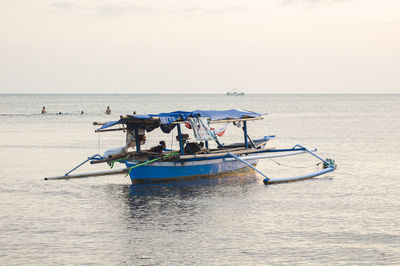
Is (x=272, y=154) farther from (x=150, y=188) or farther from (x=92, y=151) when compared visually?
(x=92, y=151)

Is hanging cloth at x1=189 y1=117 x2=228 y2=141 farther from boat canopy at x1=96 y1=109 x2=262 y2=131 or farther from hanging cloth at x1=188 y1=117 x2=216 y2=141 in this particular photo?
boat canopy at x1=96 y1=109 x2=262 y2=131

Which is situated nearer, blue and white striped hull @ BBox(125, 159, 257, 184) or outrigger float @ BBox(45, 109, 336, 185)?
outrigger float @ BBox(45, 109, 336, 185)

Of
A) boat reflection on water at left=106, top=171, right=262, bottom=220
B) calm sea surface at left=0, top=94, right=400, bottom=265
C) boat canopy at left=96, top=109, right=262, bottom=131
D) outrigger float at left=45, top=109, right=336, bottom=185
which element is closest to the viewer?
calm sea surface at left=0, top=94, right=400, bottom=265

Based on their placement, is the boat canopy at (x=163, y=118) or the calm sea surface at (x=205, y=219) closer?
the calm sea surface at (x=205, y=219)

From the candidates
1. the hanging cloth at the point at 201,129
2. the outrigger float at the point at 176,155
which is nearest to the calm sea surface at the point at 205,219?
the outrigger float at the point at 176,155

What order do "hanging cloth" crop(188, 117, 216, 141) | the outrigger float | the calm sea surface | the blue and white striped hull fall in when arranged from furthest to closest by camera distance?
"hanging cloth" crop(188, 117, 216, 141) < the blue and white striped hull < the outrigger float < the calm sea surface

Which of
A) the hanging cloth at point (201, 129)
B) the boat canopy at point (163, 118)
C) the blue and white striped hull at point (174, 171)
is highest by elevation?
the boat canopy at point (163, 118)

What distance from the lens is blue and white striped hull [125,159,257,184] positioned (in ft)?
84.2

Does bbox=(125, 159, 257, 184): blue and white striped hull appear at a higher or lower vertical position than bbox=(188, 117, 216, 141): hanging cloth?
lower

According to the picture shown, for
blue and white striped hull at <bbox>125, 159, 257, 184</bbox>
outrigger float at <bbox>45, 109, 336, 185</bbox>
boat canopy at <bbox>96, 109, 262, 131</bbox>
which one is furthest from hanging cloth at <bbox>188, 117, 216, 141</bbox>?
blue and white striped hull at <bbox>125, 159, 257, 184</bbox>

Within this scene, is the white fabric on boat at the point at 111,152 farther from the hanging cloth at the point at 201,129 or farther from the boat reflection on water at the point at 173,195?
the hanging cloth at the point at 201,129

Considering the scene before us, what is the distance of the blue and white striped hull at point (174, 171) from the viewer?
25672mm

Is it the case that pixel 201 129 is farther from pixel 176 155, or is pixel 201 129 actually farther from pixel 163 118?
pixel 163 118

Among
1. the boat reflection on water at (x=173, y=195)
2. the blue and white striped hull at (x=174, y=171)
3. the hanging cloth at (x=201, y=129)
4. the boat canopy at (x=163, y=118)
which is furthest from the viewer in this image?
the hanging cloth at (x=201, y=129)
